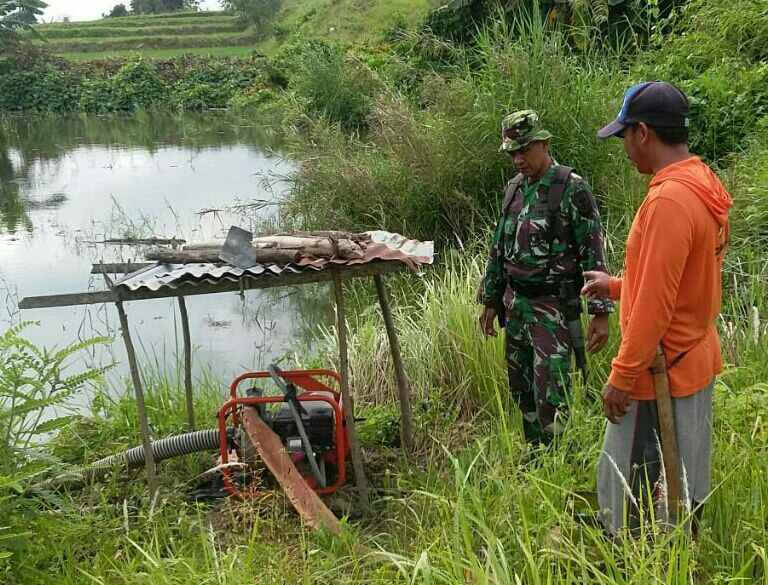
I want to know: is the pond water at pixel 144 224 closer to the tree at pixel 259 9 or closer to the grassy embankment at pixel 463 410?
the grassy embankment at pixel 463 410

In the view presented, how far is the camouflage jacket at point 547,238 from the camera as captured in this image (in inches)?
144

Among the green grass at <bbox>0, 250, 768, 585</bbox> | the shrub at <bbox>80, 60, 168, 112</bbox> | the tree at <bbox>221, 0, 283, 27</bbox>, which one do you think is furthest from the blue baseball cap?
the tree at <bbox>221, 0, 283, 27</bbox>

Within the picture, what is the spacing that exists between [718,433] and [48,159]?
62.0 feet

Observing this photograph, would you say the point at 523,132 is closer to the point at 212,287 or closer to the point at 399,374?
the point at 399,374

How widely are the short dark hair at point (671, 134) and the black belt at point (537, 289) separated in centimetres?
151

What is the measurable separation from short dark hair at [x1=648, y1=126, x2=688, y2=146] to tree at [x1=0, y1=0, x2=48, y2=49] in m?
39.9

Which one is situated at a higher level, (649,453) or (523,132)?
(523,132)

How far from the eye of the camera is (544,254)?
3750 millimetres

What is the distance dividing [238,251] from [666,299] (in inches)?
83.4

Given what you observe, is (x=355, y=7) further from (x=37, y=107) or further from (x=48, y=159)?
(x=48, y=159)

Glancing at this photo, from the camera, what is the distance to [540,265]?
3.76 meters

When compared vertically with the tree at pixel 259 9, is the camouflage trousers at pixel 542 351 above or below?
below

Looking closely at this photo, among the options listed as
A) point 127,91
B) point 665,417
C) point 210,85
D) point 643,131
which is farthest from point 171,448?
point 127,91

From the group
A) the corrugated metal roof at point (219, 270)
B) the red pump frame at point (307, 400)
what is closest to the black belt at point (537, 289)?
the corrugated metal roof at point (219, 270)
